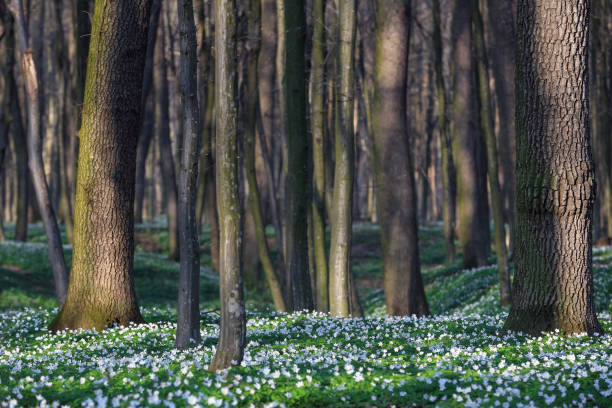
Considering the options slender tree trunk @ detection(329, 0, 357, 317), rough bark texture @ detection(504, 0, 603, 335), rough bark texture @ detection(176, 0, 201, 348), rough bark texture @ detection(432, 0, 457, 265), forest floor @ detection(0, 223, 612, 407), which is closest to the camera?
forest floor @ detection(0, 223, 612, 407)

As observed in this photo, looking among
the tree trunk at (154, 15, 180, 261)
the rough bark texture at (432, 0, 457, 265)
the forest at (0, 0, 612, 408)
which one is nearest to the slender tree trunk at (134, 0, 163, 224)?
the forest at (0, 0, 612, 408)

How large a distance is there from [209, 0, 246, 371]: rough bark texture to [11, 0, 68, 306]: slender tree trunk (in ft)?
27.4

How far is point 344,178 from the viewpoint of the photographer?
46.6ft

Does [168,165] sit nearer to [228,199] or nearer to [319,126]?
[319,126]

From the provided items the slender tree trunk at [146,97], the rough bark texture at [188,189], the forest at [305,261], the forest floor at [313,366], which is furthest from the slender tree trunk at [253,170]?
the rough bark texture at [188,189]

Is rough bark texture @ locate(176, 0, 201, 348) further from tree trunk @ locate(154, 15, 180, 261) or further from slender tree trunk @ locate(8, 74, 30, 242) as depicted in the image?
slender tree trunk @ locate(8, 74, 30, 242)

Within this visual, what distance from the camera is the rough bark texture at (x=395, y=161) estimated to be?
15.6 meters

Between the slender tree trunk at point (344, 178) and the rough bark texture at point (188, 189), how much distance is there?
15.7 ft

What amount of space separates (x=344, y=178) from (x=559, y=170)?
5251 mm

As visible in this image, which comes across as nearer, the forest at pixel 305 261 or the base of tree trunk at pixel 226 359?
the forest at pixel 305 261

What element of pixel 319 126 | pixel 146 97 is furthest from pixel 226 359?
pixel 146 97

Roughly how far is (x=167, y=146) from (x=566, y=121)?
76.6 ft

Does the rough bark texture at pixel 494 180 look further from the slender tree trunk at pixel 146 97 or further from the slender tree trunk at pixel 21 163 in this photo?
the slender tree trunk at pixel 21 163

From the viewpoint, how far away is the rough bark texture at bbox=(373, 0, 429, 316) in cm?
1562
